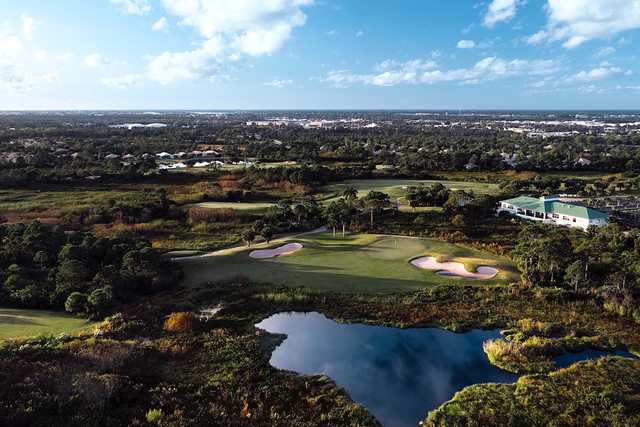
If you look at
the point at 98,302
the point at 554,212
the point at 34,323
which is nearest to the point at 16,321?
the point at 34,323

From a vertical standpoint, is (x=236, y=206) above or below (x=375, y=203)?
below

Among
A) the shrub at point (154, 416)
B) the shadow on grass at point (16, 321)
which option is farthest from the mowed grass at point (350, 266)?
the shrub at point (154, 416)

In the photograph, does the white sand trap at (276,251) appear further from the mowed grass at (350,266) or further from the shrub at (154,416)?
the shrub at (154,416)

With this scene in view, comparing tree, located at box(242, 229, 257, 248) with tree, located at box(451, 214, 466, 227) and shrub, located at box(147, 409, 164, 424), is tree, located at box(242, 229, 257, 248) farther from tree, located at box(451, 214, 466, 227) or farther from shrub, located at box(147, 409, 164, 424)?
shrub, located at box(147, 409, 164, 424)

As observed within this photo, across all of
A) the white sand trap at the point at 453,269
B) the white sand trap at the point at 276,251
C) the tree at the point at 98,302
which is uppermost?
the tree at the point at 98,302

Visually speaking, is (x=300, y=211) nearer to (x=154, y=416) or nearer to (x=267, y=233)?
(x=267, y=233)

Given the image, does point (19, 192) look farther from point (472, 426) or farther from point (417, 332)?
point (472, 426)

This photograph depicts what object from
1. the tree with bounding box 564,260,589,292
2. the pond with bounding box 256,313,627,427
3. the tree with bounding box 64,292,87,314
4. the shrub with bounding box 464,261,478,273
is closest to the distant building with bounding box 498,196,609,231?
the tree with bounding box 564,260,589,292
